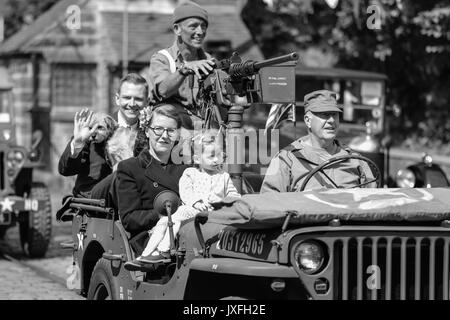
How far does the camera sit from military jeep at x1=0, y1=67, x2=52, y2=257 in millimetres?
11977

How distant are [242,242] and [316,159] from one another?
1.26 m

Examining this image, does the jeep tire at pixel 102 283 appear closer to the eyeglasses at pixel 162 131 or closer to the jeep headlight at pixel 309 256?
the eyeglasses at pixel 162 131

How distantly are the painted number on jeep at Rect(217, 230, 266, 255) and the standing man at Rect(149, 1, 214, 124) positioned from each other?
1.82 m

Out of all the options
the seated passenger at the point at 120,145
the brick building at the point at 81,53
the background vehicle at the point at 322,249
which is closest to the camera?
the background vehicle at the point at 322,249

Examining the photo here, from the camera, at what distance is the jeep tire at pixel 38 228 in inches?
472

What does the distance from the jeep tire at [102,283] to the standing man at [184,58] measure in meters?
1.14

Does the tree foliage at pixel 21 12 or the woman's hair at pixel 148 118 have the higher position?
the tree foliage at pixel 21 12

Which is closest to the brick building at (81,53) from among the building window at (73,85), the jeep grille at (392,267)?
the building window at (73,85)

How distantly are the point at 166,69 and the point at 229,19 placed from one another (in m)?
17.7

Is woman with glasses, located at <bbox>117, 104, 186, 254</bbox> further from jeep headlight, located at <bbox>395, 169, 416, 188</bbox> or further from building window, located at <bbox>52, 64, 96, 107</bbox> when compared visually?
building window, located at <bbox>52, 64, 96, 107</bbox>
